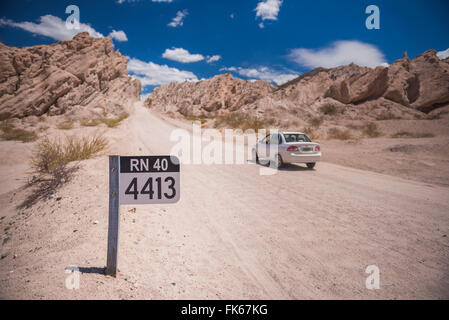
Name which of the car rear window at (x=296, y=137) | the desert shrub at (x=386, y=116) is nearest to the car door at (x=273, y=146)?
the car rear window at (x=296, y=137)

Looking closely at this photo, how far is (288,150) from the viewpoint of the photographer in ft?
27.1

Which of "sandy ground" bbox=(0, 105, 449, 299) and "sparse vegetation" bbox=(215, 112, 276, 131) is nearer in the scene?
"sandy ground" bbox=(0, 105, 449, 299)

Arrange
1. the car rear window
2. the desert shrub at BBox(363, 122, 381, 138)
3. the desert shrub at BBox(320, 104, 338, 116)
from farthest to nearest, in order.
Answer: the desert shrub at BBox(320, 104, 338, 116) → the desert shrub at BBox(363, 122, 381, 138) → the car rear window

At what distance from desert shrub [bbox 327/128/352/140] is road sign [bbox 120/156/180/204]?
16.1 m

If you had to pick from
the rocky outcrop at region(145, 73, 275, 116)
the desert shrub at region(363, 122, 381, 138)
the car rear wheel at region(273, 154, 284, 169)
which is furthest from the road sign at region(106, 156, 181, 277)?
the rocky outcrop at region(145, 73, 275, 116)

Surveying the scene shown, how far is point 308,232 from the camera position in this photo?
3736mm

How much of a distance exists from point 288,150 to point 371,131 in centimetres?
1212

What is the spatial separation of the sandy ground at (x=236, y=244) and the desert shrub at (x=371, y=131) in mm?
11640

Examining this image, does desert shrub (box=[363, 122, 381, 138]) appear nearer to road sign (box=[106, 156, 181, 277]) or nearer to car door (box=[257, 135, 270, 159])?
car door (box=[257, 135, 270, 159])

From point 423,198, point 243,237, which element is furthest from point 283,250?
point 423,198

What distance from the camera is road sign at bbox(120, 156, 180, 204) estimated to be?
2.19 metres

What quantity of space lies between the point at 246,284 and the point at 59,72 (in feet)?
119

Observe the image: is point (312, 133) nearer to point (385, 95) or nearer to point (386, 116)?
point (386, 116)

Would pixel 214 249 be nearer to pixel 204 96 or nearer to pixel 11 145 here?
pixel 11 145
